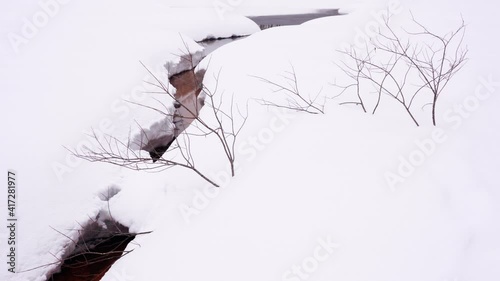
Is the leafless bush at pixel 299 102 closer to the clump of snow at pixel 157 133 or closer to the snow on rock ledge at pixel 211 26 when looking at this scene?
the clump of snow at pixel 157 133

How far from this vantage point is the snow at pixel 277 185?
1.54 meters

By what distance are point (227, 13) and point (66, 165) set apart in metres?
11.9

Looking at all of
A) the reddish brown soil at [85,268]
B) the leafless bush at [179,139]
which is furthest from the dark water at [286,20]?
the reddish brown soil at [85,268]

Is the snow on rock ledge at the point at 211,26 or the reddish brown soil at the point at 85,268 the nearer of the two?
the reddish brown soil at the point at 85,268

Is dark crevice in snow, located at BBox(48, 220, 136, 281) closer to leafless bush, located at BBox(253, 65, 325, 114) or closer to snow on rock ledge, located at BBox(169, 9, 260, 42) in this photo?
leafless bush, located at BBox(253, 65, 325, 114)

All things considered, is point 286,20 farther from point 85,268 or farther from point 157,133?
point 85,268

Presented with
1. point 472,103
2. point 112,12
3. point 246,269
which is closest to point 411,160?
point 472,103

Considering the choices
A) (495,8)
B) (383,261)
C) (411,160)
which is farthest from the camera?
(495,8)

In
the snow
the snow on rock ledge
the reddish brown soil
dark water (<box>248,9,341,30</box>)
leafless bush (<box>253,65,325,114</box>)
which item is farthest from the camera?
dark water (<box>248,9,341,30</box>)

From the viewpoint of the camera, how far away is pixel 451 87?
302 centimetres

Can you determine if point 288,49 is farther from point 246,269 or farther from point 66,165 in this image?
point 246,269

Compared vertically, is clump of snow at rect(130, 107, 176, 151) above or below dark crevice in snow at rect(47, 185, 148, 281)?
above

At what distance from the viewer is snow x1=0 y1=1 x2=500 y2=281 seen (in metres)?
1.54

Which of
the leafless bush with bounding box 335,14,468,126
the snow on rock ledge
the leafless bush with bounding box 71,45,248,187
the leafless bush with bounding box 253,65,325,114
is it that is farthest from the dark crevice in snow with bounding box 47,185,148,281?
the snow on rock ledge
